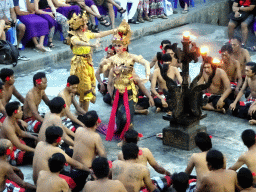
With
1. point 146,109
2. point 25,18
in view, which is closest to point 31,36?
point 25,18

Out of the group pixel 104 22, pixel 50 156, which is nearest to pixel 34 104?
pixel 50 156

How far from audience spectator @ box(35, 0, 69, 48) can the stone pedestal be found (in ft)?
18.0

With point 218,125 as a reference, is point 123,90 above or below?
above

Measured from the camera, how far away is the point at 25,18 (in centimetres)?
1160

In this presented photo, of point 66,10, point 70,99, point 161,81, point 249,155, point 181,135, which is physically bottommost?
point 181,135

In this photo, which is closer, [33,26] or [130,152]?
[130,152]

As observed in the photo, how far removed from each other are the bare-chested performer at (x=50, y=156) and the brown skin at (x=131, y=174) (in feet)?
2.27

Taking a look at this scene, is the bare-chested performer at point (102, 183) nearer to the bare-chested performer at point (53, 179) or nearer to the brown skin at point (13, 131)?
the bare-chested performer at point (53, 179)

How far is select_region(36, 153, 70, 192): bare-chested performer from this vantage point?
17.5ft

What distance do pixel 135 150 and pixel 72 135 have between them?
5.97 ft

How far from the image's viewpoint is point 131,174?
5.55 metres

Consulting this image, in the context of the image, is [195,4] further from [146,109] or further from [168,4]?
[146,109]

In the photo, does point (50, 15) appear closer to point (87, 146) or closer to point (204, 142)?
point (87, 146)

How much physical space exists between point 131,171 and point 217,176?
908mm
